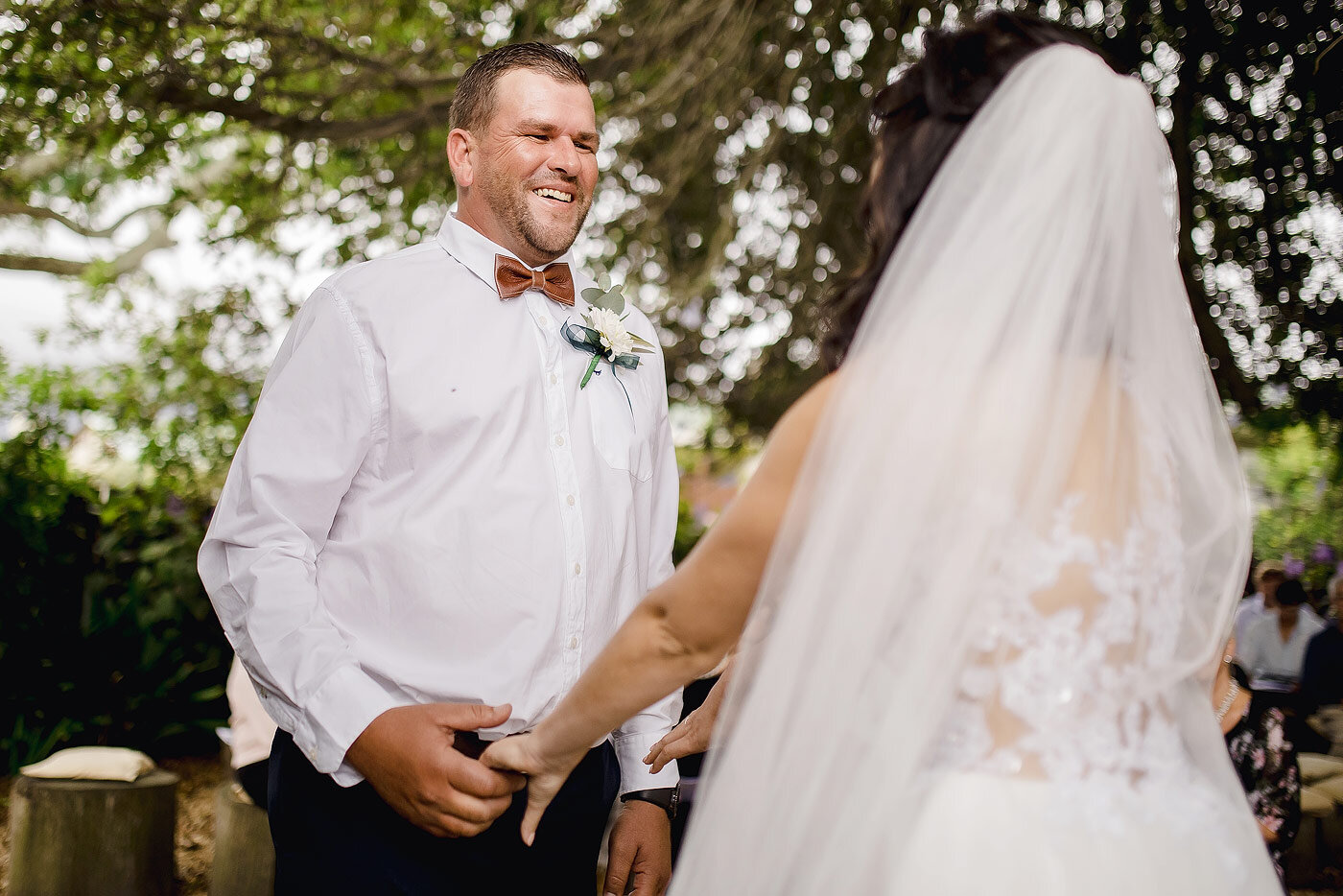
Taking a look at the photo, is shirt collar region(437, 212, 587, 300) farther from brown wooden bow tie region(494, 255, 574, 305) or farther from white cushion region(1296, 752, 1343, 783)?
white cushion region(1296, 752, 1343, 783)

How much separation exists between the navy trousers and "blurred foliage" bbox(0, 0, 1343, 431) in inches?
183

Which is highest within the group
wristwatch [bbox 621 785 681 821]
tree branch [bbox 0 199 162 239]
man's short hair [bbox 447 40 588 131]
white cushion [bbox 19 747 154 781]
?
tree branch [bbox 0 199 162 239]

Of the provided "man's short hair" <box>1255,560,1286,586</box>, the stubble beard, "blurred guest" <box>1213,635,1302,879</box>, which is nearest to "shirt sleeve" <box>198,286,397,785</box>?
the stubble beard

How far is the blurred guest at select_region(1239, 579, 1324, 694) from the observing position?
8711 mm

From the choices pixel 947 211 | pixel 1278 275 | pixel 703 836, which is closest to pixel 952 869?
pixel 703 836

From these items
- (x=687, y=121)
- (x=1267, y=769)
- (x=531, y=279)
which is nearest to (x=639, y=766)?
(x=531, y=279)

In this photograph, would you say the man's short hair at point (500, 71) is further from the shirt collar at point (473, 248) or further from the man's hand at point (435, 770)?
the man's hand at point (435, 770)

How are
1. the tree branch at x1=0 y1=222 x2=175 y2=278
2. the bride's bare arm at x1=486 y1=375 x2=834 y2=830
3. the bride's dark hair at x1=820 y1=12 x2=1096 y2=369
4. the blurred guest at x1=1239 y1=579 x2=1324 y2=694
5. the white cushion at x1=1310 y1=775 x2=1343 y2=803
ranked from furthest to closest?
the tree branch at x1=0 y1=222 x2=175 y2=278, the blurred guest at x1=1239 y1=579 x2=1324 y2=694, the white cushion at x1=1310 y1=775 x2=1343 y2=803, the bride's dark hair at x1=820 y1=12 x2=1096 y2=369, the bride's bare arm at x1=486 y1=375 x2=834 y2=830

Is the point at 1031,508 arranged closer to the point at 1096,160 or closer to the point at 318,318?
the point at 1096,160

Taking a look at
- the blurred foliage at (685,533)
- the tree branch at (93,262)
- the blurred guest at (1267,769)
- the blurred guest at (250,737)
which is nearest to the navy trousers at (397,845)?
the blurred guest at (250,737)

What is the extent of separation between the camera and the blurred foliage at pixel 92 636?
20.8 feet

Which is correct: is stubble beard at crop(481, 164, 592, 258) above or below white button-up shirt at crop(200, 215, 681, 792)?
above

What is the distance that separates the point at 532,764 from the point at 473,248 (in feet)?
3.58

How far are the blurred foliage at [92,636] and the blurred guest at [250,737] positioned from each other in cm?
272
